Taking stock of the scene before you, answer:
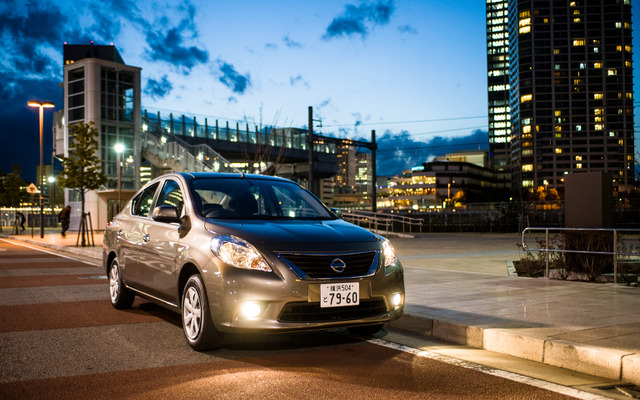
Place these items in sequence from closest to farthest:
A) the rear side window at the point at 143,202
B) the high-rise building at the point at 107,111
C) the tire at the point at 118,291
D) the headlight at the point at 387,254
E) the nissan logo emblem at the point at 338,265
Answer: the nissan logo emblem at the point at 338,265, the headlight at the point at 387,254, the rear side window at the point at 143,202, the tire at the point at 118,291, the high-rise building at the point at 107,111

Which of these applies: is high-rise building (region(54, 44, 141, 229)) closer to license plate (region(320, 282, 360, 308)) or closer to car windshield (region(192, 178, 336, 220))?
car windshield (region(192, 178, 336, 220))

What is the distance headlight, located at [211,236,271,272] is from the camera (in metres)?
5.13

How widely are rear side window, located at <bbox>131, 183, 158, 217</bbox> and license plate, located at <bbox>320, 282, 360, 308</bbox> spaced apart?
3.09 meters

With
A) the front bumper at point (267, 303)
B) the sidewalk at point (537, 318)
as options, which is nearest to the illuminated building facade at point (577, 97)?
the sidewalk at point (537, 318)

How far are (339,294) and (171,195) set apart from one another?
9.06ft

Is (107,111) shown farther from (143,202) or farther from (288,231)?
(288,231)

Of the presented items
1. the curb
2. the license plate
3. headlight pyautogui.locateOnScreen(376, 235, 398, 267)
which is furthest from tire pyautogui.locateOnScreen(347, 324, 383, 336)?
the license plate

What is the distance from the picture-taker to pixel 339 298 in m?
5.19

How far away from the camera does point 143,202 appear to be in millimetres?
7652

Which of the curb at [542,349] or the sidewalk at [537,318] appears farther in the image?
the sidewalk at [537,318]

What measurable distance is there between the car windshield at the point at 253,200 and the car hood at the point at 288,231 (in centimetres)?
37

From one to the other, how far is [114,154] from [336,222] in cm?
3941

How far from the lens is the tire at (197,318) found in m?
5.35

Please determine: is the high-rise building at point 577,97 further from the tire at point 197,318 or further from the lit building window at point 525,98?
the tire at point 197,318
